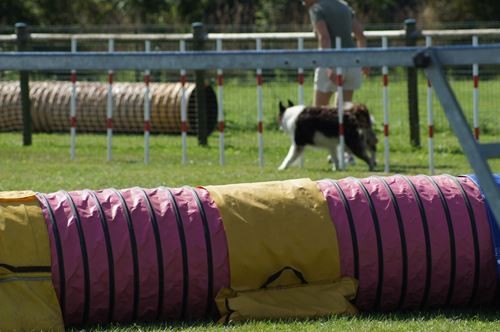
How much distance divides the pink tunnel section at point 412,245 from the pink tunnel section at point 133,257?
694mm

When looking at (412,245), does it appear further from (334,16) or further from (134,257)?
(334,16)

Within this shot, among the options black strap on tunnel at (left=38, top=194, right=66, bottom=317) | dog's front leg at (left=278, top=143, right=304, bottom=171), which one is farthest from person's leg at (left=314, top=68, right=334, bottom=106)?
black strap on tunnel at (left=38, top=194, right=66, bottom=317)

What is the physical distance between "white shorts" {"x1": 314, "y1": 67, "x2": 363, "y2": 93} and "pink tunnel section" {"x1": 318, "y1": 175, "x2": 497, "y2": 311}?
21.0ft

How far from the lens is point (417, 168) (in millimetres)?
12320

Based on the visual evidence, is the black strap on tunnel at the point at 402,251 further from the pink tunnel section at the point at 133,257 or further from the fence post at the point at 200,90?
the fence post at the point at 200,90

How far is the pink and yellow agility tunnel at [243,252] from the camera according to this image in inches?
223

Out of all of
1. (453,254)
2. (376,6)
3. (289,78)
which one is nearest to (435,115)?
(289,78)

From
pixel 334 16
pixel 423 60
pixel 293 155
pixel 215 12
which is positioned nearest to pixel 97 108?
pixel 334 16

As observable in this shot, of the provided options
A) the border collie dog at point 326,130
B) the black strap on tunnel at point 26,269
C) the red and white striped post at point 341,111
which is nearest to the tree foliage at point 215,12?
the border collie dog at point 326,130

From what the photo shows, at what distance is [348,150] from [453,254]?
6300 millimetres

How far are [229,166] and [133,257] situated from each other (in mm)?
6486

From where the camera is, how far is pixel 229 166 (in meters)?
12.2

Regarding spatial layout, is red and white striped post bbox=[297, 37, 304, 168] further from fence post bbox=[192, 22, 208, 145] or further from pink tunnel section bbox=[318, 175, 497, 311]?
pink tunnel section bbox=[318, 175, 497, 311]

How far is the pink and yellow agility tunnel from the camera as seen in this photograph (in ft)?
18.6
